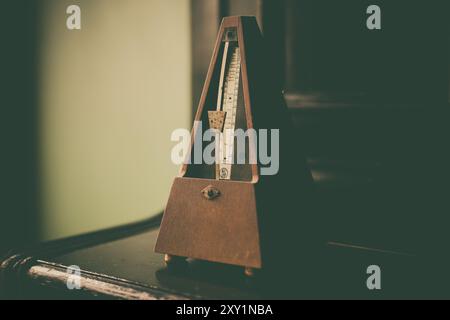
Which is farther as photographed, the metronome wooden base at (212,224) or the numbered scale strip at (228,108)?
the numbered scale strip at (228,108)

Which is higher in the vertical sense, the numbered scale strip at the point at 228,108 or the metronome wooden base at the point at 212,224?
the numbered scale strip at the point at 228,108

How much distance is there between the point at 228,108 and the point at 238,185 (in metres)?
0.18

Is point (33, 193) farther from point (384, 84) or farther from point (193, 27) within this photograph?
point (384, 84)

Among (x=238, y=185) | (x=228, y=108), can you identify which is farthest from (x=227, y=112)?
(x=238, y=185)

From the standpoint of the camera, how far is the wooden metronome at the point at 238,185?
35.1 inches

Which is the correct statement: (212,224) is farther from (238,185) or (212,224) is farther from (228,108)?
(228,108)

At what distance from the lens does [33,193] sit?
1749 millimetres

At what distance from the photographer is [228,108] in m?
1.00

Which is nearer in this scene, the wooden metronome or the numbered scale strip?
the wooden metronome

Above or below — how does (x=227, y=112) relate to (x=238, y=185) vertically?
above

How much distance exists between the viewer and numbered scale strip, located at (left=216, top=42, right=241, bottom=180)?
0.99 m
